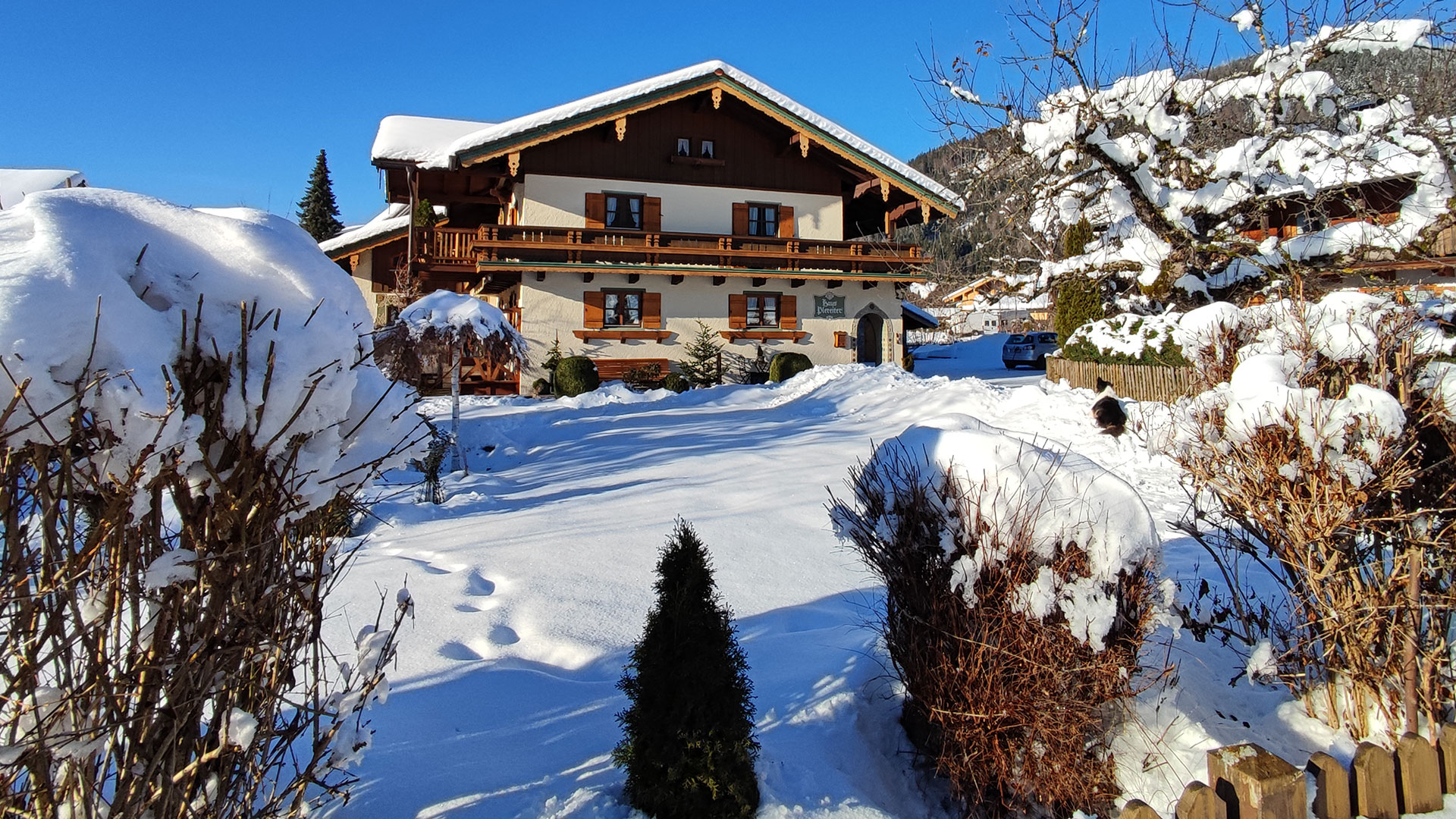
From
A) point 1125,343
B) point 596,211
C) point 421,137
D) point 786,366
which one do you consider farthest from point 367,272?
point 1125,343

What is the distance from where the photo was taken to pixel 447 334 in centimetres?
1182

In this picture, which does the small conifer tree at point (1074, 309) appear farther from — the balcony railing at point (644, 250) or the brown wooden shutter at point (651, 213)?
the brown wooden shutter at point (651, 213)

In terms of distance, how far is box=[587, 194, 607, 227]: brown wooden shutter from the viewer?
76.4 ft

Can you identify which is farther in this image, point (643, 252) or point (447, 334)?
point (643, 252)

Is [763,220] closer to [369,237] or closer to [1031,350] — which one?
[369,237]

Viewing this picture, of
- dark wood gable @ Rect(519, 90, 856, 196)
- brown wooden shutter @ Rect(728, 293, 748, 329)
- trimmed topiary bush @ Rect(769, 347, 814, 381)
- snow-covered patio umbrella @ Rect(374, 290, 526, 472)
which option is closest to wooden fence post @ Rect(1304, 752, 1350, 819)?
snow-covered patio umbrella @ Rect(374, 290, 526, 472)

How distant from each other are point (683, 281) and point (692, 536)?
69.7 ft

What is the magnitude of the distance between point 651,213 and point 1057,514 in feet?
72.4

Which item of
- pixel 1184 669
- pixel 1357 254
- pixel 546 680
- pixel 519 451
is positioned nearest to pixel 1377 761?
pixel 1184 669

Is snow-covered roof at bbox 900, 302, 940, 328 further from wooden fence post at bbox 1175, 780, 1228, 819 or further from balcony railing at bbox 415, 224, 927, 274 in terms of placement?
wooden fence post at bbox 1175, 780, 1228, 819

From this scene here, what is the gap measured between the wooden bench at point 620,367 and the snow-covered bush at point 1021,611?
19681 mm

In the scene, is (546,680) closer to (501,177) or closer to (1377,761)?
(1377,761)

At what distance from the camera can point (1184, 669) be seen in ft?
13.1

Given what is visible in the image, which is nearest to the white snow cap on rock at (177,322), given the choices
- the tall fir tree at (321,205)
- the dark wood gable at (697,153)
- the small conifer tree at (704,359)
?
the small conifer tree at (704,359)
